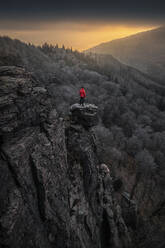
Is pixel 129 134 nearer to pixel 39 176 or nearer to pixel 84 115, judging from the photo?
pixel 84 115

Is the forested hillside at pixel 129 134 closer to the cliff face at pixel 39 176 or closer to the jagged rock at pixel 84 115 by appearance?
the jagged rock at pixel 84 115

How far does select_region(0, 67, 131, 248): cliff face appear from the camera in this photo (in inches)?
281

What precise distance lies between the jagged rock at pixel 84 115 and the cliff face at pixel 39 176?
1.41m

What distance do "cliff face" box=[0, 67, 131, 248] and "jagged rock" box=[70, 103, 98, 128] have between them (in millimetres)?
1408

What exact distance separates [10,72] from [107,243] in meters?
16.3

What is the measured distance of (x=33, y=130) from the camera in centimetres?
908

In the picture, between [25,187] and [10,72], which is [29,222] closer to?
[25,187]

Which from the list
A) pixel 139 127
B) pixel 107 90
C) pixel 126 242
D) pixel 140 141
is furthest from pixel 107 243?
pixel 107 90

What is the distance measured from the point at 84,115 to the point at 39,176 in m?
6.84

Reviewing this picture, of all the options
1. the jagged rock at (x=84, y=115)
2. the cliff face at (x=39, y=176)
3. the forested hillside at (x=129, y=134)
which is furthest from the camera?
the forested hillside at (x=129, y=134)

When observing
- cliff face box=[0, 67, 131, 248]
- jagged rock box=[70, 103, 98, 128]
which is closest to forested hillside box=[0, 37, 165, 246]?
jagged rock box=[70, 103, 98, 128]

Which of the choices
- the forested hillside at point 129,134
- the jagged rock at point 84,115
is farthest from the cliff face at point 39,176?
the forested hillside at point 129,134

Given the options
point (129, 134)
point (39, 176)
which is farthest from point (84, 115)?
point (129, 134)

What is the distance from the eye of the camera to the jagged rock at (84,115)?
13500 mm
